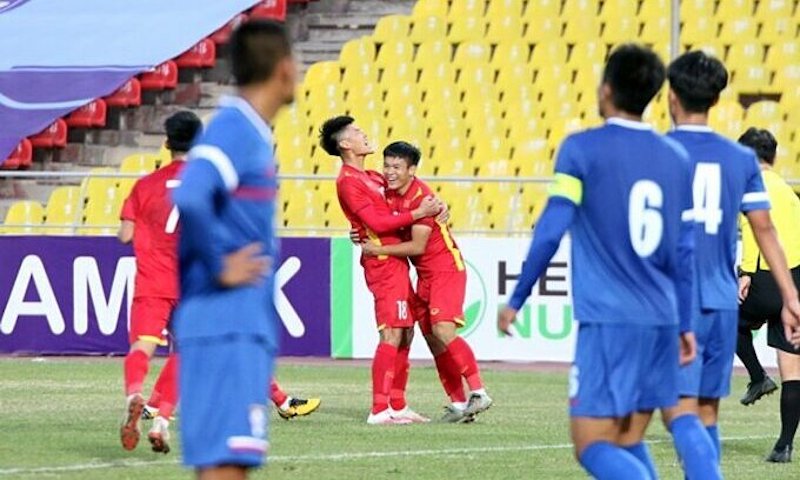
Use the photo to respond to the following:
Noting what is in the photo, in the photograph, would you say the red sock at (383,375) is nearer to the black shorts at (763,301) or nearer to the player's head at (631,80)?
the black shorts at (763,301)

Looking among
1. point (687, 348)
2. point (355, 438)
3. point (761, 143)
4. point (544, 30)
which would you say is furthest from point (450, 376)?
point (544, 30)

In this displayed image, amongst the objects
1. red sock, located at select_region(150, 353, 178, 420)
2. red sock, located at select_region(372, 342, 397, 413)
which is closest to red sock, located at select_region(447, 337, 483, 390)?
red sock, located at select_region(372, 342, 397, 413)

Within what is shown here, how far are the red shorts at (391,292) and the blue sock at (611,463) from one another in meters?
6.52

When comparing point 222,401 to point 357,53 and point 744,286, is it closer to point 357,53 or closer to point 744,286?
point 744,286

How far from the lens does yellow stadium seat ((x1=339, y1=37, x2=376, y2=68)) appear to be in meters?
25.9

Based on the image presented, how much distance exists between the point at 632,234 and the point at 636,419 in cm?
73

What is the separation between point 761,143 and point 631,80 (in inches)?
169

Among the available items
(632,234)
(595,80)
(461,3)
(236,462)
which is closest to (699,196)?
(632,234)

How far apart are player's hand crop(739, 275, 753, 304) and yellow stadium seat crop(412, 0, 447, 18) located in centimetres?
1479

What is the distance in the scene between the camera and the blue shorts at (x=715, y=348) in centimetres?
864

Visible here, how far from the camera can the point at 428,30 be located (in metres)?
26.1

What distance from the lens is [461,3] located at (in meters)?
26.5

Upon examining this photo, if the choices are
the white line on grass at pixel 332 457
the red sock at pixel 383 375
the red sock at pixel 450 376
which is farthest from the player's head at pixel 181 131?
the red sock at pixel 450 376

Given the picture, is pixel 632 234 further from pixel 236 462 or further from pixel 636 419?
pixel 236 462
